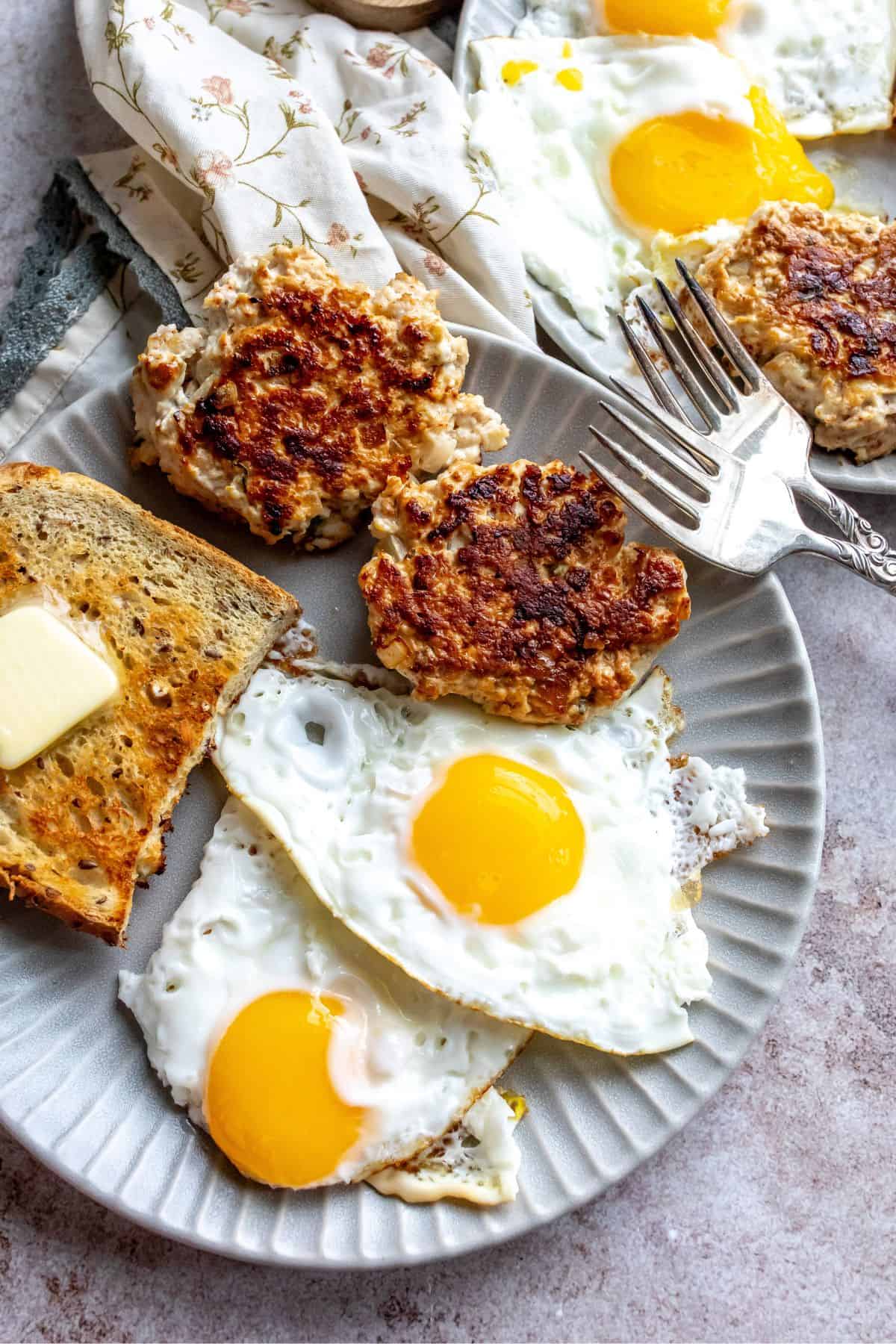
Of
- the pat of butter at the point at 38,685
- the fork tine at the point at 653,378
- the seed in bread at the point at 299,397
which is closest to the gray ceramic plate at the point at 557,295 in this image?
the fork tine at the point at 653,378

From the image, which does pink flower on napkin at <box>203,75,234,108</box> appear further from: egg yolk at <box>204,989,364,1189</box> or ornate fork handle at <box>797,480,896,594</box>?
egg yolk at <box>204,989,364,1189</box>

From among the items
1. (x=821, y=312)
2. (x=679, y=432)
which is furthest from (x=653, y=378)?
(x=821, y=312)

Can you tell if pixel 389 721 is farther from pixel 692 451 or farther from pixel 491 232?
pixel 491 232

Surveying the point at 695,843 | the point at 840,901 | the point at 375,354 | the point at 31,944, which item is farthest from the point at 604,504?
the point at 31,944

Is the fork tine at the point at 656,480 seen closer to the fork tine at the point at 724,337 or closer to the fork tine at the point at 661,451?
the fork tine at the point at 661,451

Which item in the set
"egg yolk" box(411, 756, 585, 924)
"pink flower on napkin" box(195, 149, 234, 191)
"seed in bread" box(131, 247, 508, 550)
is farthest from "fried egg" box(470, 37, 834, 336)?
"egg yolk" box(411, 756, 585, 924)

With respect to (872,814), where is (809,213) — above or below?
above
